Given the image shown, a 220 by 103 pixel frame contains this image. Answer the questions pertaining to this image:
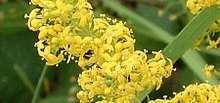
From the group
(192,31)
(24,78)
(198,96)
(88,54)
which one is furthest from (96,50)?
(24,78)

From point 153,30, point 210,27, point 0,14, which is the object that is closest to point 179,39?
point 210,27

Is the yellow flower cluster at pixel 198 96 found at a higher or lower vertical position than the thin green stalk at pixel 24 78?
lower

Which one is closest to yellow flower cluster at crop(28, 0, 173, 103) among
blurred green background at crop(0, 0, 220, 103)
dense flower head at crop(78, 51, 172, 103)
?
dense flower head at crop(78, 51, 172, 103)

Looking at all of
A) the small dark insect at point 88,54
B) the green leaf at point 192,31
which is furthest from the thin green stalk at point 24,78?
the small dark insect at point 88,54

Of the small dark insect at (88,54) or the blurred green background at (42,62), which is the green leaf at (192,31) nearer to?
the small dark insect at (88,54)

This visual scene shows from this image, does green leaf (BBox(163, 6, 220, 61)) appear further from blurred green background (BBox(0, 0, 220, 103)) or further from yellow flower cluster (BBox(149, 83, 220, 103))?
blurred green background (BBox(0, 0, 220, 103))

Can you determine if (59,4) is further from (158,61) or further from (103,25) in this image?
(158,61)
